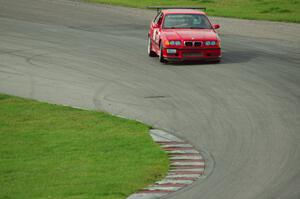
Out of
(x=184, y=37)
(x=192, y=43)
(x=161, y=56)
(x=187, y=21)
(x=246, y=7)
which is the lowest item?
(x=246, y=7)

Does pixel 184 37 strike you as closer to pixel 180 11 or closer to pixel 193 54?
pixel 193 54

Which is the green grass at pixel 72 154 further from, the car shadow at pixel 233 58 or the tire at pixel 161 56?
the car shadow at pixel 233 58

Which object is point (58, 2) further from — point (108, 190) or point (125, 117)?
point (108, 190)

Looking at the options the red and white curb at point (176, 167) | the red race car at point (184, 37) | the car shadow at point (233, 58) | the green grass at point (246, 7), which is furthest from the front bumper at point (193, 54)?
the green grass at point (246, 7)

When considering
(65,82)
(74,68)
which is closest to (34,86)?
(65,82)

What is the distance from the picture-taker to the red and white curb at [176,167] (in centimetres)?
1276

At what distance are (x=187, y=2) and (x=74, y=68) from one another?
15294 millimetres

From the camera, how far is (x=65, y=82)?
22156mm

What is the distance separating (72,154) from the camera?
48.7ft

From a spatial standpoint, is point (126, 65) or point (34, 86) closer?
Answer: point (34, 86)

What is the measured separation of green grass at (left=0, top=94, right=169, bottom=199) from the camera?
1278 cm

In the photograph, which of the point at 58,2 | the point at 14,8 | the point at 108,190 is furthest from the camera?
the point at 58,2

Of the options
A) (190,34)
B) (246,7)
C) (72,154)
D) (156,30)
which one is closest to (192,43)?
(190,34)

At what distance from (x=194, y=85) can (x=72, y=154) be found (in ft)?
23.6
